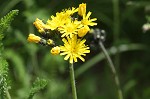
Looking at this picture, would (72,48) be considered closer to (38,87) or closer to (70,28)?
(70,28)

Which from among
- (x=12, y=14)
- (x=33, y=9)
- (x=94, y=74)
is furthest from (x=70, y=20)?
(x=94, y=74)

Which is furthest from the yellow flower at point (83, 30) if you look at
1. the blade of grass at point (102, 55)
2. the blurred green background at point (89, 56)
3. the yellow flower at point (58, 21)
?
the blade of grass at point (102, 55)

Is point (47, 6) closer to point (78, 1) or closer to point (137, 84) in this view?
point (78, 1)

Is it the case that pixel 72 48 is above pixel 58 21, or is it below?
below

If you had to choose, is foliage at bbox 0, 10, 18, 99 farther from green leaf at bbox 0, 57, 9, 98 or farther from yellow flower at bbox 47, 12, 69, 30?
yellow flower at bbox 47, 12, 69, 30

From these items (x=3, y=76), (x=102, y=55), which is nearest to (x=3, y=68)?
(x=3, y=76)

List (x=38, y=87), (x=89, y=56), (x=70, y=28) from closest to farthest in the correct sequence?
1. (x=70, y=28)
2. (x=38, y=87)
3. (x=89, y=56)

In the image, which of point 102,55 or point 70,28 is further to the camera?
point 102,55
